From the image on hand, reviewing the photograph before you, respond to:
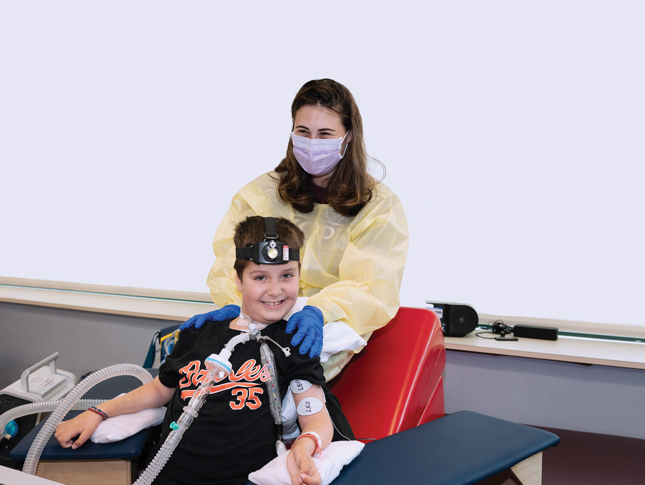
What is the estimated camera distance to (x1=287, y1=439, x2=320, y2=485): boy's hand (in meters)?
0.91

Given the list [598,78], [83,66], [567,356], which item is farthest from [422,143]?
[83,66]

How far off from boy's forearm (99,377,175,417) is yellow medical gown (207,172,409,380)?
38 cm

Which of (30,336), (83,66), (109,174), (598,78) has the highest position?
(83,66)

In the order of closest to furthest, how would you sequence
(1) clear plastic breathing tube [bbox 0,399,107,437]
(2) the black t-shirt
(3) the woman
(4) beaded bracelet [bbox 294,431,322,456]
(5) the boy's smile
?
(4) beaded bracelet [bbox 294,431,322,456] < (2) the black t-shirt < (5) the boy's smile < (1) clear plastic breathing tube [bbox 0,399,107,437] < (3) the woman

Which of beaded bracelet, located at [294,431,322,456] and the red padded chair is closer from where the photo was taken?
beaded bracelet, located at [294,431,322,456]

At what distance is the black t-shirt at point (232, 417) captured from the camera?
1144 millimetres

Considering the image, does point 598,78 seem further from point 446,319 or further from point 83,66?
point 83,66

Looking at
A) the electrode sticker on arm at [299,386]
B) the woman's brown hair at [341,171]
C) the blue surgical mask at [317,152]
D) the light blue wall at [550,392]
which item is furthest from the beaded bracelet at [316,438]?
the light blue wall at [550,392]

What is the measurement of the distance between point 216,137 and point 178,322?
3.32 feet

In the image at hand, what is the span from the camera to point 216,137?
2.86 m

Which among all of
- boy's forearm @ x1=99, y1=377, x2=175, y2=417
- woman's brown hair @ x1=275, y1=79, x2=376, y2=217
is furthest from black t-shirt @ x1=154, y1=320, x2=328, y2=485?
woman's brown hair @ x1=275, y1=79, x2=376, y2=217

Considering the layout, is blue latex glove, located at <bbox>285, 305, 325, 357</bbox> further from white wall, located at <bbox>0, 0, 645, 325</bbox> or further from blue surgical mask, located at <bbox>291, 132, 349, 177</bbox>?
white wall, located at <bbox>0, 0, 645, 325</bbox>

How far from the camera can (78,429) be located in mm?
1239

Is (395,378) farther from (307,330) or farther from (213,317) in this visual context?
(213,317)
